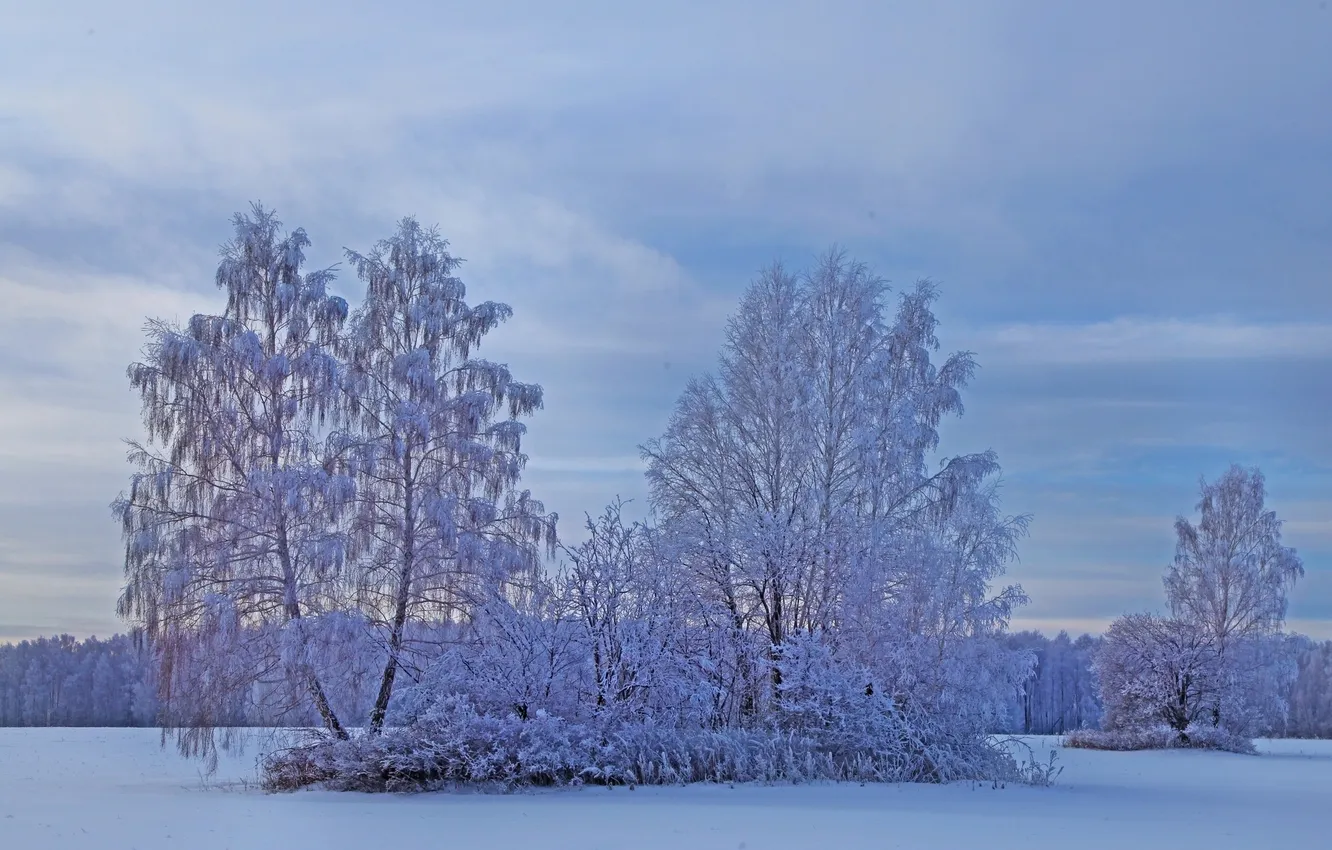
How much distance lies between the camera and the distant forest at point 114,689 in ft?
227

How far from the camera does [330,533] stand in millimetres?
19344

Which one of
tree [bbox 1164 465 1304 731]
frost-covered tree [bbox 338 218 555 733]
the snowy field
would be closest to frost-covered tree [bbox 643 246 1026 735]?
frost-covered tree [bbox 338 218 555 733]

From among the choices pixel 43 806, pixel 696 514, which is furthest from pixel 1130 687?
pixel 43 806

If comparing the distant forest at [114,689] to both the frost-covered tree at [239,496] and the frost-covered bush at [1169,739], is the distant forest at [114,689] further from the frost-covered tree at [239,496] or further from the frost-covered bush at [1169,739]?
the frost-covered tree at [239,496]

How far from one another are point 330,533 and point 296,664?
7.05 feet

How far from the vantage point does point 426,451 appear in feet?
67.4

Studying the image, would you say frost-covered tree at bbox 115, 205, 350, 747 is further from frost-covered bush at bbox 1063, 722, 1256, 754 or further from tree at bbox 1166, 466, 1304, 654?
tree at bbox 1166, 466, 1304, 654

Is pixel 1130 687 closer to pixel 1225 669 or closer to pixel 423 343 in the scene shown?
pixel 1225 669

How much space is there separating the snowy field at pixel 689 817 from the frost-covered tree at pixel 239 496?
6.33 ft

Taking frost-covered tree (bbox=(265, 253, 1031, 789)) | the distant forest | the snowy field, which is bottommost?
the distant forest

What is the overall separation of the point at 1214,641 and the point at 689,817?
28.1m

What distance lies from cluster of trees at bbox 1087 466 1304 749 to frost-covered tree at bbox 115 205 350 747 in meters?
23.2

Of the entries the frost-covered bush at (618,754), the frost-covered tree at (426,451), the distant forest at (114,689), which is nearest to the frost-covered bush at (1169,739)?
the frost-covered bush at (618,754)

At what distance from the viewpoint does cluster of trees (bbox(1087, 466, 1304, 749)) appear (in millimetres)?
32562
